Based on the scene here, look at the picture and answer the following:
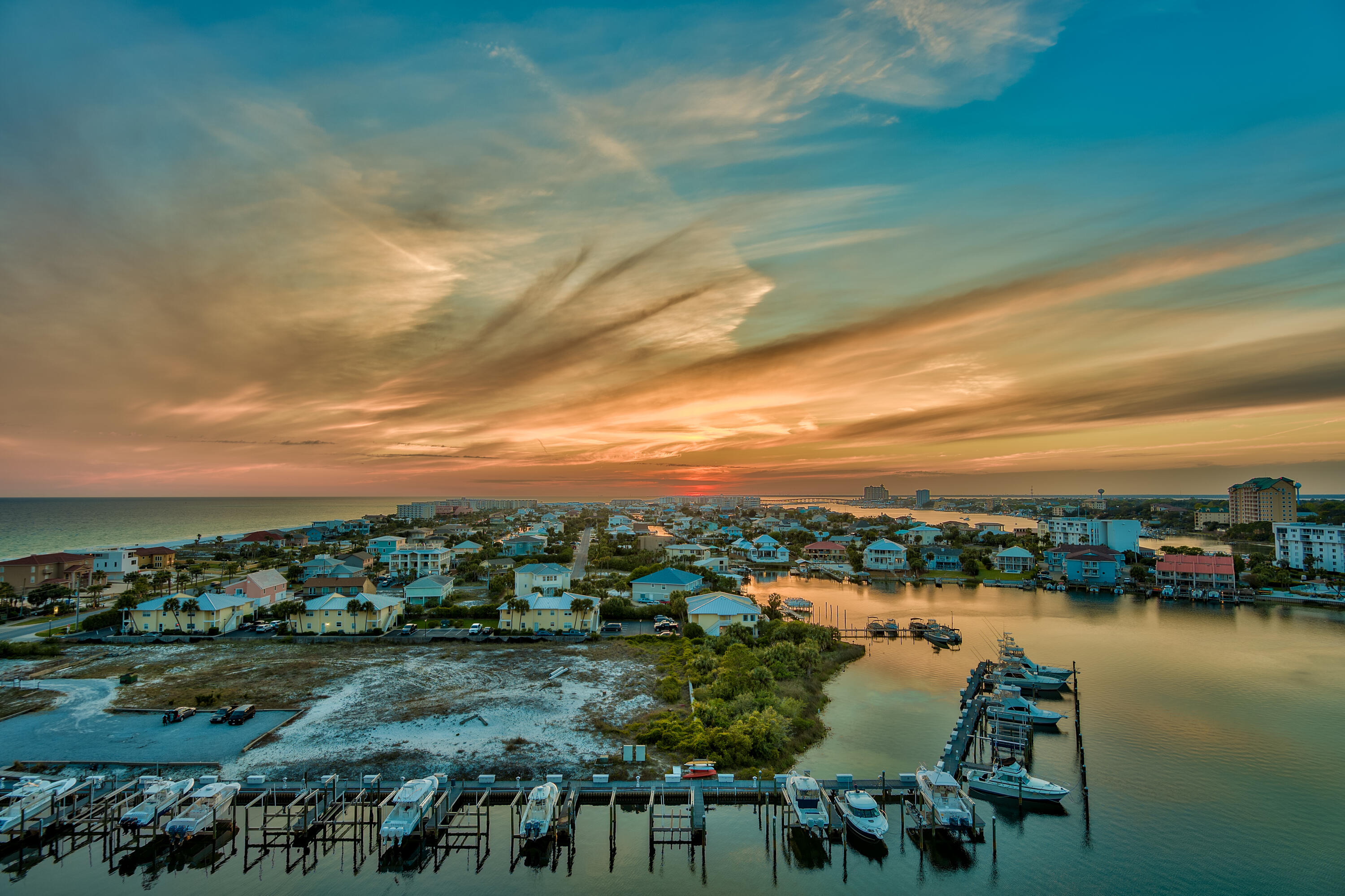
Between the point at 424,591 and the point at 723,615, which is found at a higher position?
the point at 424,591

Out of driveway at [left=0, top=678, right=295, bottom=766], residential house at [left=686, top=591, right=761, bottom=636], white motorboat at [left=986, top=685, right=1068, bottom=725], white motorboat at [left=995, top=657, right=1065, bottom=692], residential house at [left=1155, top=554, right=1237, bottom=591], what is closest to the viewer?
driveway at [left=0, top=678, right=295, bottom=766]

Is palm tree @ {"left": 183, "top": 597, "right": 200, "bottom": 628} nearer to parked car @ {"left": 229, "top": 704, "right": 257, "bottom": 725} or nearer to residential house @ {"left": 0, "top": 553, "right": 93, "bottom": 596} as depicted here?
parked car @ {"left": 229, "top": 704, "right": 257, "bottom": 725}

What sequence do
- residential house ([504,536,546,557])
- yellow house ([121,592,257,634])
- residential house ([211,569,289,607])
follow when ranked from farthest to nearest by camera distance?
residential house ([504,536,546,557]), residential house ([211,569,289,607]), yellow house ([121,592,257,634])

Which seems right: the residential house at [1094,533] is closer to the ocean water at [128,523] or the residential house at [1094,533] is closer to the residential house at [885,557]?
the residential house at [885,557]

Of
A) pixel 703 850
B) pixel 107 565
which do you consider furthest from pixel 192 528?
pixel 703 850

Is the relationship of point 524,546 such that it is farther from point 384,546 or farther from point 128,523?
point 128,523

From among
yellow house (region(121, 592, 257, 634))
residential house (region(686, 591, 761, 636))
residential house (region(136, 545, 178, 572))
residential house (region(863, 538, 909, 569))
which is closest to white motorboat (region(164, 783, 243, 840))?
residential house (region(686, 591, 761, 636))

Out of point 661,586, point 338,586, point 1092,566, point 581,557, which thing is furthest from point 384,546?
point 1092,566
